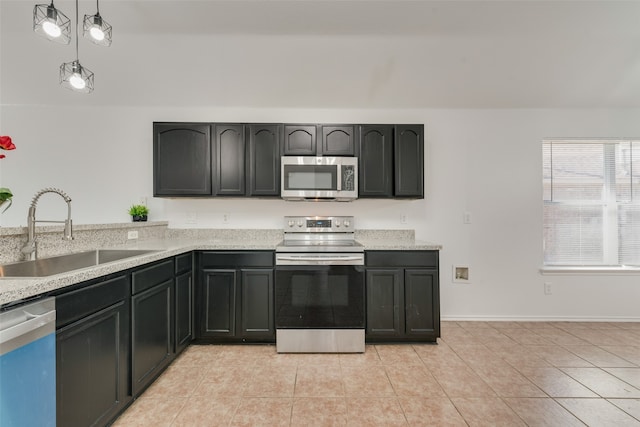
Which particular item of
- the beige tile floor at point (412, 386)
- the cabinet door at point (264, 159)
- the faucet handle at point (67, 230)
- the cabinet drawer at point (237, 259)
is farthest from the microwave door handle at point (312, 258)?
the faucet handle at point (67, 230)

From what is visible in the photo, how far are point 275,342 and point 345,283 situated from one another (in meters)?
0.90

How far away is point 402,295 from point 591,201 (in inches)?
107

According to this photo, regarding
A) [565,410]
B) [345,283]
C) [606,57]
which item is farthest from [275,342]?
[606,57]

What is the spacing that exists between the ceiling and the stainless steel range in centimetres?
178

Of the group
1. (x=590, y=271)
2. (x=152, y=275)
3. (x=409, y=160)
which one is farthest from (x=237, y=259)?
(x=590, y=271)

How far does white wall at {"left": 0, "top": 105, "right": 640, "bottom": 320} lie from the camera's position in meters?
3.52

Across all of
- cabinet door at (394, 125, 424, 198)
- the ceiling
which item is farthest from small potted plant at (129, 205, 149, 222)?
cabinet door at (394, 125, 424, 198)

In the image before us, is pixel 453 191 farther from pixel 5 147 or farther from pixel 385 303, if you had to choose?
pixel 5 147

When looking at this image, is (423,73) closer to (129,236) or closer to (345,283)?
(345,283)

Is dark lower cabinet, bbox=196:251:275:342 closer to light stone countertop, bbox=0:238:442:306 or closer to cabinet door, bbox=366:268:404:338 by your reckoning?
light stone countertop, bbox=0:238:442:306

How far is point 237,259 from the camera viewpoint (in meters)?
2.88

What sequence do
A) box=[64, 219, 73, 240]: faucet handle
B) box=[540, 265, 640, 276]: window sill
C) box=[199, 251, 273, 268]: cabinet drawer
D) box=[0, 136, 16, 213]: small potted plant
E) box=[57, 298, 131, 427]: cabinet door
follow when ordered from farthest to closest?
1. box=[540, 265, 640, 276]: window sill
2. box=[199, 251, 273, 268]: cabinet drawer
3. box=[64, 219, 73, 240]: faucet handle
4. box=[0, 136, 16, 213]: small potted plant
5. box=[57, 298, 131, 427]: cabinet door

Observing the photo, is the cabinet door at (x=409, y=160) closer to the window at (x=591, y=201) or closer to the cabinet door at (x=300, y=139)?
the cabinet door at (x=300, y=139)

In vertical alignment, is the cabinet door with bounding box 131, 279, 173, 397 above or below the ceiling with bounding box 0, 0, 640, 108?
below
